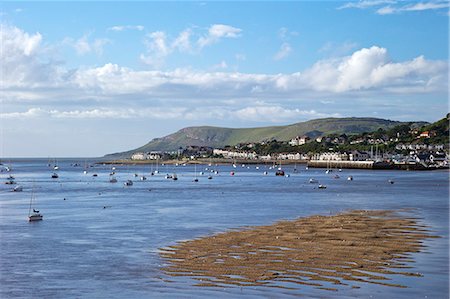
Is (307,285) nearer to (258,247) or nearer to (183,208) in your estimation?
(258,247)

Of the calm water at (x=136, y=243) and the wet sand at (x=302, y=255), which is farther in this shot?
the wet sand at (x=302, y=255)

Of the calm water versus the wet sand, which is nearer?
the calm water

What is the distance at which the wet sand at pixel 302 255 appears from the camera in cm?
2364

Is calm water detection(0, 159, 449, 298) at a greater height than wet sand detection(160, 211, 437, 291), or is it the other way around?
wet sand detection(160, 211, 437, 291)

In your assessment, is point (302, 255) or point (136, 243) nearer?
point (302, 255)

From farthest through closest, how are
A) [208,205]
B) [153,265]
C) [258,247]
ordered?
[208,205] → [258,247] → [153,265]

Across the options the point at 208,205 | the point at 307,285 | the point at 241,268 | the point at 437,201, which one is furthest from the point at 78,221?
the point at 437,201

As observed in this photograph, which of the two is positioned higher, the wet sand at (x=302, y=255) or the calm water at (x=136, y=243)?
the wet sand at (x=302, y=255)

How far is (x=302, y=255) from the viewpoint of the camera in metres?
28.3

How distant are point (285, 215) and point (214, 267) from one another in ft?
80.3

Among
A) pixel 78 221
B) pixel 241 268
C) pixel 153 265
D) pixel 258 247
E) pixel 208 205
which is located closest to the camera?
pixel 241 268

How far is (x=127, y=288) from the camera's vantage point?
23328 mm

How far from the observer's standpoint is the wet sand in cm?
2364

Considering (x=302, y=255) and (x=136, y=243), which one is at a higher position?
(x=302, y=255)
